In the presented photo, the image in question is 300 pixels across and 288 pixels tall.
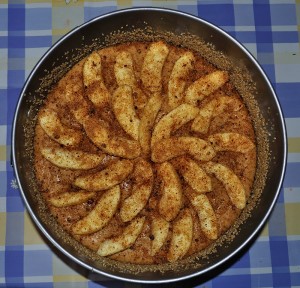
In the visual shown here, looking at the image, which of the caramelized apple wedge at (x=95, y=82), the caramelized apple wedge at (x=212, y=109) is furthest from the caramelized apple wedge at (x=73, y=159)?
the caramelized apple wedge at (x=212, y=109)

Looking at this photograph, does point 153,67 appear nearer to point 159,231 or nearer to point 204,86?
point 204,86

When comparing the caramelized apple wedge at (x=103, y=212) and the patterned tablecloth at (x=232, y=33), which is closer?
the caramelized apple wedge at (x=103, y=212)

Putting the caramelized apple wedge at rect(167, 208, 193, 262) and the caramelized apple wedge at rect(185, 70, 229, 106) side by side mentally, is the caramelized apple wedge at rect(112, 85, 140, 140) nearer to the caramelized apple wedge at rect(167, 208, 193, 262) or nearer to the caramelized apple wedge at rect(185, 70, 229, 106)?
the caramelized apple wedge at rect(185, 70, 229, 106)

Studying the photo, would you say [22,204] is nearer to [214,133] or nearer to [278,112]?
[214,133]

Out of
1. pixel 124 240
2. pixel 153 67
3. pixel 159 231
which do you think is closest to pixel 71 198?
pixel 124 240

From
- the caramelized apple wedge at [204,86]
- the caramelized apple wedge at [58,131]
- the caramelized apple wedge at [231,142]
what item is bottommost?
the caramelized apple wedge at [231,142]

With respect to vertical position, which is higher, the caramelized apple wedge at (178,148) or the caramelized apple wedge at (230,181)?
the caramelized apple wedge at (178,148)

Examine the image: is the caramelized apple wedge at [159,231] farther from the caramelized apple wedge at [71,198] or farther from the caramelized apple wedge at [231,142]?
the caramelized apple wedge at [231,142]
